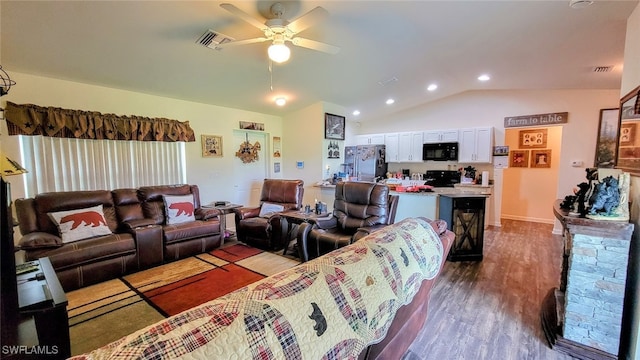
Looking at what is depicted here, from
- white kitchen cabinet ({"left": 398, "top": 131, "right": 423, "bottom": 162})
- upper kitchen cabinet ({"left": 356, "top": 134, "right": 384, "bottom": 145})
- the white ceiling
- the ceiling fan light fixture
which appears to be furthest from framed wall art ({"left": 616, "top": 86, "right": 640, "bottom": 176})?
upper kitchen cabinet ({"left": 356, "top": 134, "right": 384, "bottom": 145})

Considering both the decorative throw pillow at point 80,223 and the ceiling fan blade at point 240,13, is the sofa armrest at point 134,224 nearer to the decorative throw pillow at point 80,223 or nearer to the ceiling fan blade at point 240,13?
the decorative throw pillow at point 80,223

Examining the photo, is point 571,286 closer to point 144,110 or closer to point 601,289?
point 601,289

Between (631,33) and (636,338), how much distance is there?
2239 mm

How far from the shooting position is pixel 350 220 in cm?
352

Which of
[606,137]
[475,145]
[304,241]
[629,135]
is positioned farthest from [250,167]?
[606,137]

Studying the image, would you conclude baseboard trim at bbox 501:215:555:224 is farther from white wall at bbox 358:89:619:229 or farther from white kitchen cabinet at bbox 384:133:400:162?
white kitchen cabinet at bbox 384:133:400:162

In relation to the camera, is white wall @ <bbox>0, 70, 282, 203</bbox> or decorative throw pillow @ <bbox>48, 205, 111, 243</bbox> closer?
decorative throw pillow @ <bbox>48, 205, 111, 243</bbox>

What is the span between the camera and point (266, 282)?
100 centimetres

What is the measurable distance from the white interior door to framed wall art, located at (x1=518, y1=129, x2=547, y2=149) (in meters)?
5.89

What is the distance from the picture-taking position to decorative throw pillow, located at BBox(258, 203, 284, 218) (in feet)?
14.7

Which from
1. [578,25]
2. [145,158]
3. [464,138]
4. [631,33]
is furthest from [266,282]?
[464,138]

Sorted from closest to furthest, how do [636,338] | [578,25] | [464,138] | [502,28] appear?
[636,338], [578,25], [502,28], [464,138]

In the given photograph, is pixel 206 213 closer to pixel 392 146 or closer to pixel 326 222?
pixel 326 222

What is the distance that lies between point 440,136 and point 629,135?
13.7ft
